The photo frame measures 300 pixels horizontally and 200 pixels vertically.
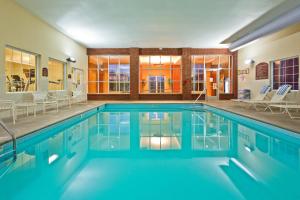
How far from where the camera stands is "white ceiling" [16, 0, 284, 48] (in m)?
7.03

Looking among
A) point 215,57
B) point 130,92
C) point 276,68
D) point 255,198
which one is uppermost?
point 215,57

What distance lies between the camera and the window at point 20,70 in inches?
287

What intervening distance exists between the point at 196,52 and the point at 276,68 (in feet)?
16.4

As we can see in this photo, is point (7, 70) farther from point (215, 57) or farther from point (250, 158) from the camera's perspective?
point (215, 57)

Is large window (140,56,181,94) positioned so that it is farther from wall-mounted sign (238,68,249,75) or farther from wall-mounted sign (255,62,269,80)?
wall-mounted sign (255,62,269,80)

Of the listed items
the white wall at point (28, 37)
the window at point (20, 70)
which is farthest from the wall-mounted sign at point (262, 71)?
the window at point (20, 70)

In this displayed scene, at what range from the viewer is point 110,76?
1603 cm

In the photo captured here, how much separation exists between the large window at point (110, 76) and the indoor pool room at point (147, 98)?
0.06 m

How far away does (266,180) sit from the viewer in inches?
118

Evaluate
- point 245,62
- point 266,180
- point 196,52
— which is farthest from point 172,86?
point 266,180

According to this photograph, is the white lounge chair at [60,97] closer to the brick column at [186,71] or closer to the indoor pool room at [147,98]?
the indoor pool room at [147,98]

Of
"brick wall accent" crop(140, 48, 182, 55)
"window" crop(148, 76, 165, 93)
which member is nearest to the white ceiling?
"brick wall accent" crop(140, 48, 182, 55)

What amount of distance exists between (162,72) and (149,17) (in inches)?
321

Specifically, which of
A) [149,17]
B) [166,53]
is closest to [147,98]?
[166,53]
